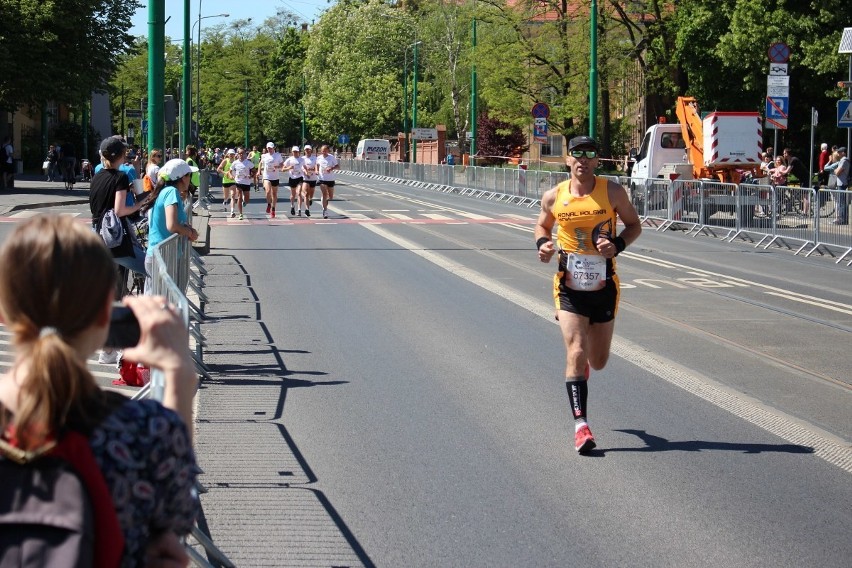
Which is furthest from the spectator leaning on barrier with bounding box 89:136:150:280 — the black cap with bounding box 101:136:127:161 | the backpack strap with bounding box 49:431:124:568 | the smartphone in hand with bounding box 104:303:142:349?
the backpack strap with bounding box 49:431:124:568

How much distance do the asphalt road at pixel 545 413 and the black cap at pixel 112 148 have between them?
1842 millimetres

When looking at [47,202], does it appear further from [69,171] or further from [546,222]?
[546,222]

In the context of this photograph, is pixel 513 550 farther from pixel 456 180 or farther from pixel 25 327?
pixel 456 180

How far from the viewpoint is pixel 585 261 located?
25.4 feet

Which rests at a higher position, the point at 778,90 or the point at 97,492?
the point at 778,90

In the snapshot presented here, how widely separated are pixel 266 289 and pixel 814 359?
7.16 m

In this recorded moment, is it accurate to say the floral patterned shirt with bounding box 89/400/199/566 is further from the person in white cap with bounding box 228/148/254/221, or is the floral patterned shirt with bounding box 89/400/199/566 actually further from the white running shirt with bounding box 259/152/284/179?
the white running shirt with bounding box 259/152/284/179

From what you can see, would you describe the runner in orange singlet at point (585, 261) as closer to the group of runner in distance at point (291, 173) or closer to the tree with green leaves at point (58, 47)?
the group of runner in distance at point (291, 173)

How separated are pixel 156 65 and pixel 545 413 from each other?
30.6 feet

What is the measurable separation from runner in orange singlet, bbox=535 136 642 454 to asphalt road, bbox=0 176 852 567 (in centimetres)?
51

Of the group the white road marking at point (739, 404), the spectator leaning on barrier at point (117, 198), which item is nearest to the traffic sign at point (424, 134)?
the white road marking at point (739, 404)

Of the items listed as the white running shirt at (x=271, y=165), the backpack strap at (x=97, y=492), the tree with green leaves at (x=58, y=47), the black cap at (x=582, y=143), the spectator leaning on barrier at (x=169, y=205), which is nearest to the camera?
the backpack strap at (x=97, y=492)

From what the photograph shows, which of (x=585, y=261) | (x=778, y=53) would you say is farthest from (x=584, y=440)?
(x=778, y=53)

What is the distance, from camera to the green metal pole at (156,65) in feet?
51.4
